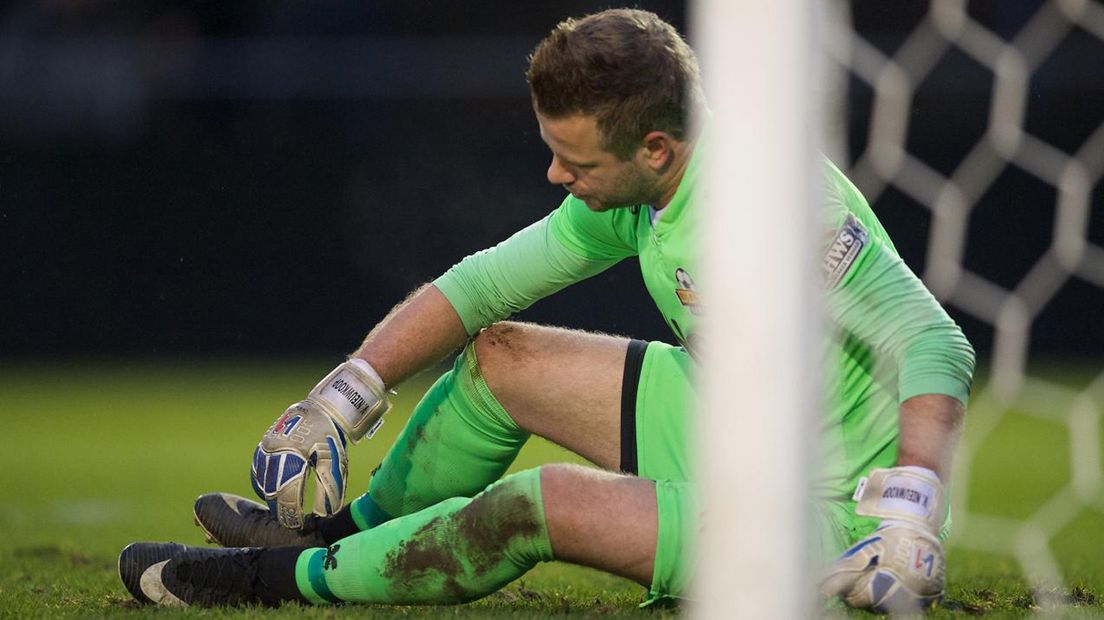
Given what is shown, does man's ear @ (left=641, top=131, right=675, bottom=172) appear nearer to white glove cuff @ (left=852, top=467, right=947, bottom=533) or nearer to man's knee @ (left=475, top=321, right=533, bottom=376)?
man's knee @ (left=475, top=321, right=533, bottom=376)

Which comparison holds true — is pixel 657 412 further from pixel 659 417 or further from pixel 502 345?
pixel 502 345

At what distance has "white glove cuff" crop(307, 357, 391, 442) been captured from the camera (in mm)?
2342

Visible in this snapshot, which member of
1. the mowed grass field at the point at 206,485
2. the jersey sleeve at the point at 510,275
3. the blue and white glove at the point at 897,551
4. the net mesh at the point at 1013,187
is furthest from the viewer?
the net mesh at the point at 1013,187

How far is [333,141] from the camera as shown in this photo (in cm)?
696

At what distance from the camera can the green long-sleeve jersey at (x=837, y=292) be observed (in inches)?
78.3

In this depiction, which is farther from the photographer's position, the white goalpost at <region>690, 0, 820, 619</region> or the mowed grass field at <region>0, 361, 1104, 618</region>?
the mowed grass field at <region>0, 361, 1104, 618</region>

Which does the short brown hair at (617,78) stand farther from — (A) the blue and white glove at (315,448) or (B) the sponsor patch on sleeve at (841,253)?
(A) the blue and white glove at (315,448)

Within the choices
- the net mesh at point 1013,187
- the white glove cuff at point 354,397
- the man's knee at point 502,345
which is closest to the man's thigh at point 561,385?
the man's knee at point 502,345

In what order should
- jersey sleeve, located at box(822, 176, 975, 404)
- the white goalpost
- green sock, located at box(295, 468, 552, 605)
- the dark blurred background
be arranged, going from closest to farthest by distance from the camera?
the white goalpost → jersey sleeve, located at box(822, 176, 975, 404) → green sock, located at box(295, 468, 552, 605) → the dark blurred background

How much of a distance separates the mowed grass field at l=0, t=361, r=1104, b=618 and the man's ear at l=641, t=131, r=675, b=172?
718 mm

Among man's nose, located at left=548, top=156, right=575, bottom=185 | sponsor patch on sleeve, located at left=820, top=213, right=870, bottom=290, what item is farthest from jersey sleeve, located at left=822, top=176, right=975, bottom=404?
man's nose, located at left=548, top=156, right=575, bottom=185

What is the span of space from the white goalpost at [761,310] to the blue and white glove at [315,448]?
114 cm

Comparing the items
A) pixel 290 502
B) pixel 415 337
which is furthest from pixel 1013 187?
pixel 290 502

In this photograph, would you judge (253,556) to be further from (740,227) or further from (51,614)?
(740,227)
